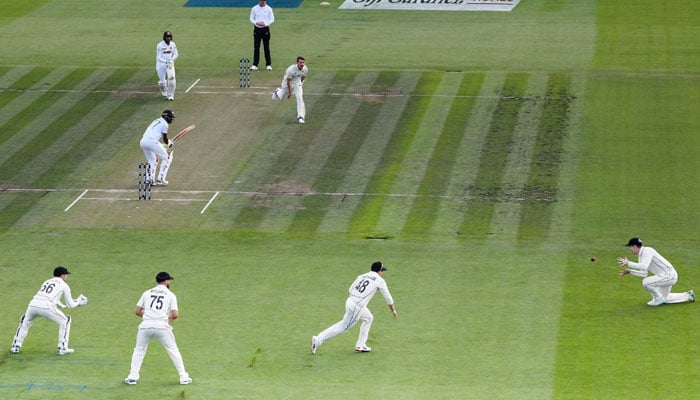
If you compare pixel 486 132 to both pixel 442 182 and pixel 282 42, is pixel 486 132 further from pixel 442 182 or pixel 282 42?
pixel 282 42

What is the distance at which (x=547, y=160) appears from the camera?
39.8 m

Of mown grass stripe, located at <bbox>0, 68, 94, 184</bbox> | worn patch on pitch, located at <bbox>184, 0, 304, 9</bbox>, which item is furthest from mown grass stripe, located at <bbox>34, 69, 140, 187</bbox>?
worn patch on pitch, located at <bbox>184, 0, 304, 9</bbox>

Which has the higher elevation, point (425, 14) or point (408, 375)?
point (408, 375)

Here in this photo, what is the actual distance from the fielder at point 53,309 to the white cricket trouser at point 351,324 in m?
4.97

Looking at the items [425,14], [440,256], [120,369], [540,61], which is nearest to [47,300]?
[120,369]

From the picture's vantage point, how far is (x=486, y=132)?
138 ft

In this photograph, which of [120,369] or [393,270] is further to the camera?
[393,270]

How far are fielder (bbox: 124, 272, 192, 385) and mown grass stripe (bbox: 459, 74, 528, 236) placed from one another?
38.5 ft

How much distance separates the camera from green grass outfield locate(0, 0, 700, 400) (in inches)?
1035

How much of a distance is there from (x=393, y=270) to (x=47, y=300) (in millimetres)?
9110

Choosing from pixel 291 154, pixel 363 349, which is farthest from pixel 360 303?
pixel 291 154

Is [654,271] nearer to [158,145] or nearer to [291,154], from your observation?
[291,154]

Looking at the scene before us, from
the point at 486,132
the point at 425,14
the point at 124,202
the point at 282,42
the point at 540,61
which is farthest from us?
the point at 425,14

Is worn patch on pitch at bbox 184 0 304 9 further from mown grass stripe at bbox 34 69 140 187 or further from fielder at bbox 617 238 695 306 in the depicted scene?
fielder at bbox 617 238 695 306
